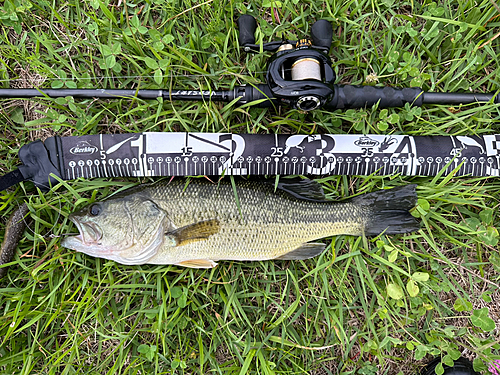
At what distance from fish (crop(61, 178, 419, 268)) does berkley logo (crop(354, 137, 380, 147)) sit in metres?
0.42

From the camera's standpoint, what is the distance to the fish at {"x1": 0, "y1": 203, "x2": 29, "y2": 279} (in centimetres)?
268

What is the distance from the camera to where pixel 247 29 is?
2.75 metres

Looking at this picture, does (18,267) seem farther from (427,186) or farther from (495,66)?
(495,66)

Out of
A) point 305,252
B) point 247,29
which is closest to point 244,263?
point 305,252

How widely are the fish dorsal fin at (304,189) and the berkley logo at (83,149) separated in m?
1.65

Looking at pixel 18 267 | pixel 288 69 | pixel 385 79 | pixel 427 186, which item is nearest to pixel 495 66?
pixel 385 79

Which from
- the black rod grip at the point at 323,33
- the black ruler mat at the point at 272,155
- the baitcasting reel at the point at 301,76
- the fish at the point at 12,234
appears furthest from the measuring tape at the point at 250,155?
the black rod grip at the point at 323,33

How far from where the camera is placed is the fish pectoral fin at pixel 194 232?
2545 millimetres

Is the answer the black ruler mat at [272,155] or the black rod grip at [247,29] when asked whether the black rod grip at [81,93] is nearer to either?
the black ruler mat at [272,155]

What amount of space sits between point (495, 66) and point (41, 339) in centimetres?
493

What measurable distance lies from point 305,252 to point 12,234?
254 cm

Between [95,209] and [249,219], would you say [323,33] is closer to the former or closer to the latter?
[249,219]

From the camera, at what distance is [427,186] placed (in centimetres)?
284

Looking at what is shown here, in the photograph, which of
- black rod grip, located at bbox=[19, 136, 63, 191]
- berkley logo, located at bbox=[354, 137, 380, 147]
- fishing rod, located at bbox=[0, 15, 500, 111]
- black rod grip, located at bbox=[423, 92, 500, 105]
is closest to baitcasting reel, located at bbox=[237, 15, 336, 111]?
fishing rod, located at bbox=[0, 15, 500, 111]
